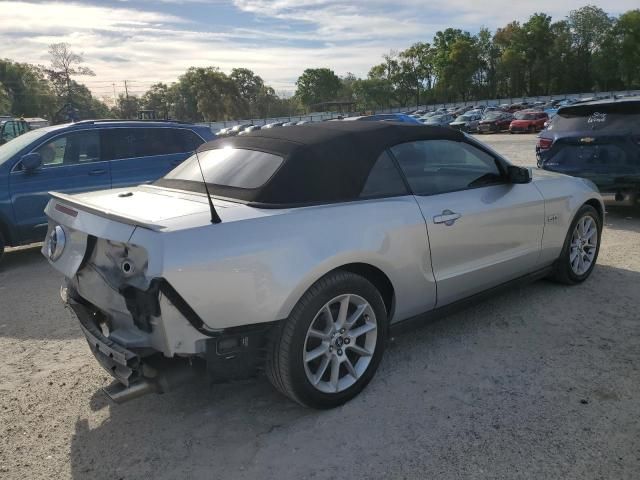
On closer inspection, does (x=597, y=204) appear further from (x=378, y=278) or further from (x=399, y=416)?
(x=399, y=416)

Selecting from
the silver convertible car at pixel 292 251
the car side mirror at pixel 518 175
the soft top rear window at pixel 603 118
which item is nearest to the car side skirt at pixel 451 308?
the silver convertible car at pixel 292 251

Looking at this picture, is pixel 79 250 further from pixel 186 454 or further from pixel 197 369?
pixel 186 454

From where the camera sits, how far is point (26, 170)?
254 inches

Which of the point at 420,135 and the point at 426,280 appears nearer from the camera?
the point at 426,280

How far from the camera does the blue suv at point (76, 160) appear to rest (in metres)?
6.41

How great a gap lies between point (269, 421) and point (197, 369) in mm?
591

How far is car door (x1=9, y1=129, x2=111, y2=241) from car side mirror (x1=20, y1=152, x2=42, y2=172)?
54mm

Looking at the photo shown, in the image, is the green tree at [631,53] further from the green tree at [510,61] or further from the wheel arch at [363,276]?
the wheel arch at [363,276]

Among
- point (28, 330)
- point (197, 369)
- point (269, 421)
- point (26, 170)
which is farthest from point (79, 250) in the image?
point (26, 170)

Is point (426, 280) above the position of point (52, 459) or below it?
above

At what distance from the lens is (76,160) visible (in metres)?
6.95

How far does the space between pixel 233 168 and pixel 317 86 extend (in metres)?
120

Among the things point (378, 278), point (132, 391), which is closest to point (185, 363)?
point (132, 391)

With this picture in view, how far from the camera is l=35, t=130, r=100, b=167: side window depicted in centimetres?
671
